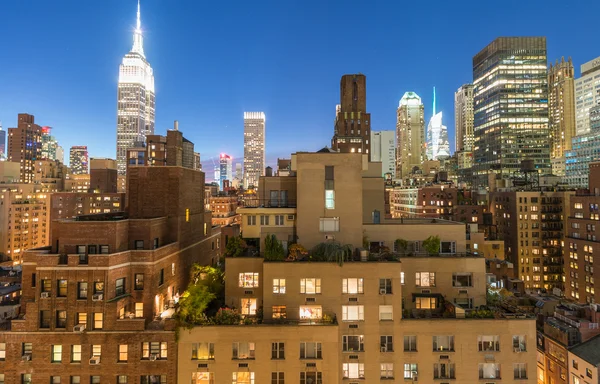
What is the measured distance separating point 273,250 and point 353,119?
101m

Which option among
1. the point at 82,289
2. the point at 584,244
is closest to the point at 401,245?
the point at 82,289

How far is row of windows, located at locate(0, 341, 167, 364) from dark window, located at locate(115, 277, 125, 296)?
466cm

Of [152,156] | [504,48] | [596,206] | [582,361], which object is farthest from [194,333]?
[504,48]

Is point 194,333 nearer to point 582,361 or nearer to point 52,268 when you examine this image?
point 52,268

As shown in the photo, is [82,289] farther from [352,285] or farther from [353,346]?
[353,346]

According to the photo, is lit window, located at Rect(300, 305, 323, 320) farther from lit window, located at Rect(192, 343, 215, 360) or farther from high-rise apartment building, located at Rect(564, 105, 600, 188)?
high-rise apartment building, located at Rect(564, 105, 600, 188)

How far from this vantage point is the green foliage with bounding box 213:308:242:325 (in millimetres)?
30109

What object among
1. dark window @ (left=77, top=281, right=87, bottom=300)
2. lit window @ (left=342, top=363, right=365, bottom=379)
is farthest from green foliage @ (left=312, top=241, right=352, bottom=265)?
dark window @ (left=77, top=281, right=87, bottom=300)

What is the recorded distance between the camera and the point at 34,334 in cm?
3031

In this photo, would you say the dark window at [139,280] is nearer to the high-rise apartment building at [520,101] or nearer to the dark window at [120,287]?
the dark window at [120,287]

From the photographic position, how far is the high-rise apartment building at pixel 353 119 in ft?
403

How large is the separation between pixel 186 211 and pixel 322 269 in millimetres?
21989

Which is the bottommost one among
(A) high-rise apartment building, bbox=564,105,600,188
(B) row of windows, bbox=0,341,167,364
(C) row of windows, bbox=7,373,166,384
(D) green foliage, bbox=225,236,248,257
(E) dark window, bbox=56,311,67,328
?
(C) row of windows, bbox=7,373,166,384

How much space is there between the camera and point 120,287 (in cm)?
3269
